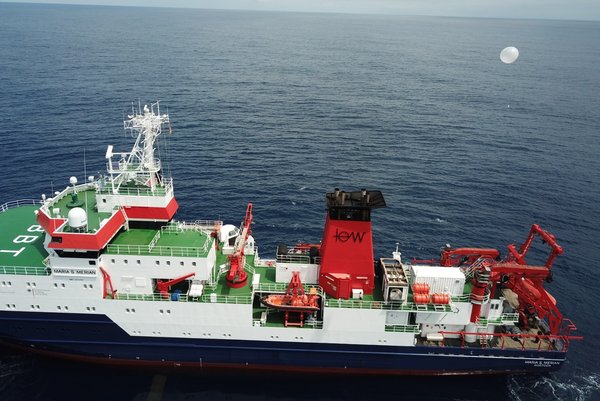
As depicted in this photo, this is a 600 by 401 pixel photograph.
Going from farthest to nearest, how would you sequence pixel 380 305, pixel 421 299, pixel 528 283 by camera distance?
pixel 528 283 → pixel 421 299 → pixel 380 305

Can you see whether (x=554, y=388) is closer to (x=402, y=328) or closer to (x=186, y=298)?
(x=402, y=328)

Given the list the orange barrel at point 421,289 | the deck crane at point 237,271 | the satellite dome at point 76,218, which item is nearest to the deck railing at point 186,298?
the deck crane at point 237,271

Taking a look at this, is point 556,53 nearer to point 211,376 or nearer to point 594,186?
point 594,186

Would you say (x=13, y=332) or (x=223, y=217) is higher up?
(x=223, y=217)

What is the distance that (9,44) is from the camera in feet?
421

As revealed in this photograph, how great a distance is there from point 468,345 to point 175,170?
1333 inches

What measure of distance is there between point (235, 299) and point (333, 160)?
31250 mm

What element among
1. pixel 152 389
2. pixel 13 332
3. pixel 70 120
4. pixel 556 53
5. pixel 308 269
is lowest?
pixel 152 389

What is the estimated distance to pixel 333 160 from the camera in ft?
174

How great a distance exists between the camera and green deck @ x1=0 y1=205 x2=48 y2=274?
24.1 meters

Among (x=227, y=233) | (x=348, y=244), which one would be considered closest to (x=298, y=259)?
(x=348, y=244)

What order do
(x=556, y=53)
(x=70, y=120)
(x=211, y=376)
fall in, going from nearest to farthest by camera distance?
(x=211, y=376), (x=70, y=120), (x=556, y=53)

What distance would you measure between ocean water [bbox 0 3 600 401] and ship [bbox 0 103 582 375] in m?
1.49

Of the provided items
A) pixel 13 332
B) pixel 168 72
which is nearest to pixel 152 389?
pixel 13 332
